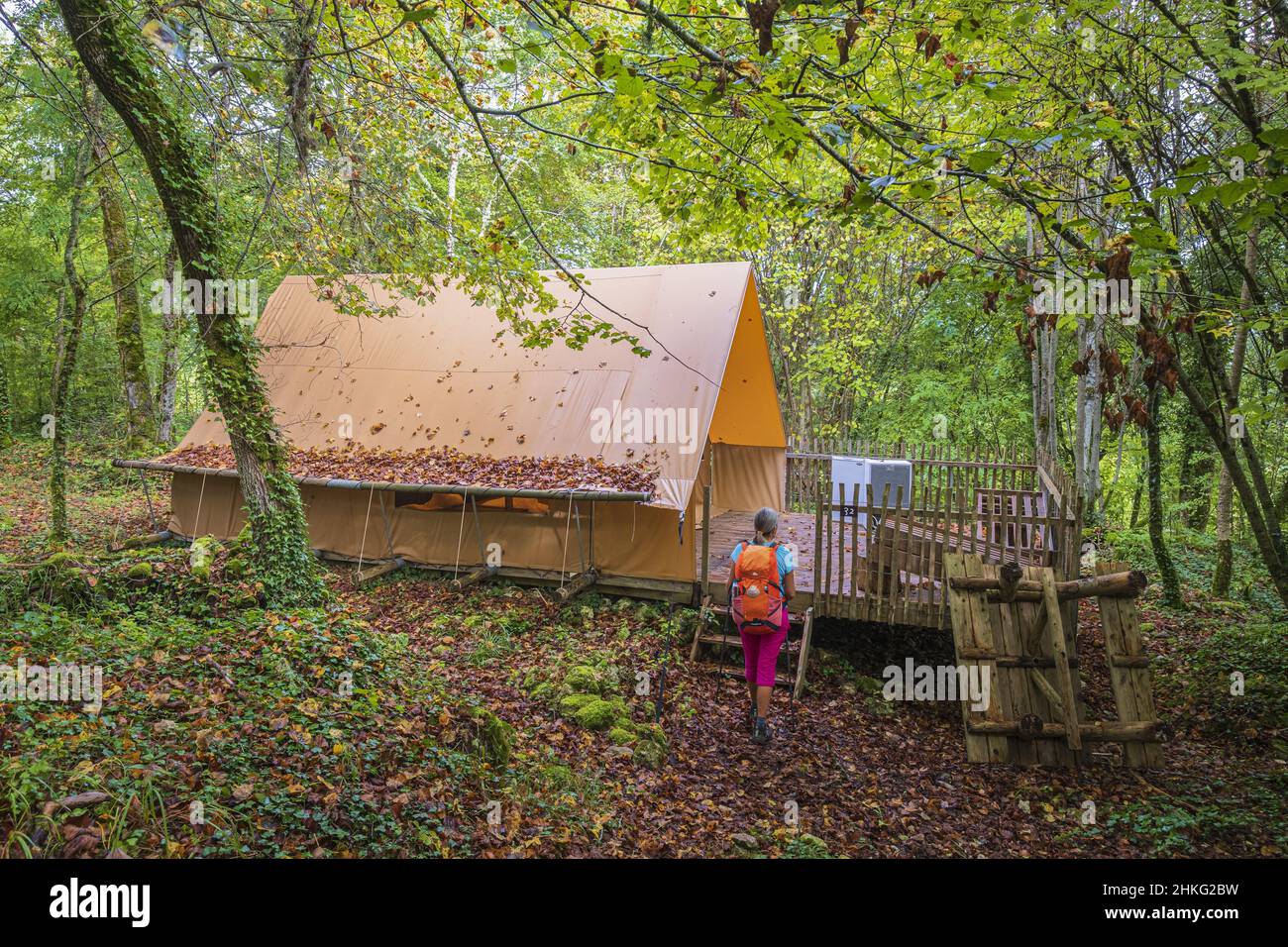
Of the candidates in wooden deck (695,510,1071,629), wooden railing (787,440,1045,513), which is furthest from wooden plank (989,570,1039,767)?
wooden railing (787,440,1045,513)

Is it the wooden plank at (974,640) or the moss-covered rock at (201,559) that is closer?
the wooden plank at (974,640)

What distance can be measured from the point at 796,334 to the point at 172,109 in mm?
14732

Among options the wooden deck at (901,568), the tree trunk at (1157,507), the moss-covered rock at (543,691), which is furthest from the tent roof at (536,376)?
the tree trunk at (1157,507)

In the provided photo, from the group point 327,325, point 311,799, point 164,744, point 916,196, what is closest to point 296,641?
point 164,744

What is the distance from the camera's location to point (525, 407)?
34.4 ft

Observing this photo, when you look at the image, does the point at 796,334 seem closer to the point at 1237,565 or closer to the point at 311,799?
the point at 1237,565

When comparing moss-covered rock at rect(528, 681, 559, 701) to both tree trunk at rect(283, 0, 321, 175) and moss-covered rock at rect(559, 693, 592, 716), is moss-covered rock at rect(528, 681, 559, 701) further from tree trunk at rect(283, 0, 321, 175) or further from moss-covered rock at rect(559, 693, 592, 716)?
tree trunk at rect(283, 0, 321, 175)

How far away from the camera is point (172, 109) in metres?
6.10

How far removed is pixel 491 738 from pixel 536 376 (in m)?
6.63

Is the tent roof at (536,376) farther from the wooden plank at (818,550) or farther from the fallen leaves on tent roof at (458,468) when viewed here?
Result: the wooden plank at (818,550)

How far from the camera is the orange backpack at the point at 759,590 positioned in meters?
6.05

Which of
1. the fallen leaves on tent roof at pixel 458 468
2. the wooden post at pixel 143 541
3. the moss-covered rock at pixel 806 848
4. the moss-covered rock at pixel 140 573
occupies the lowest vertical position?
the moss-covered rock at pixel 806 848

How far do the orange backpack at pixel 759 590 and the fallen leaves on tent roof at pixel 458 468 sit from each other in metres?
2.77

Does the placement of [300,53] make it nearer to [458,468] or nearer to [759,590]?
[458,468]
